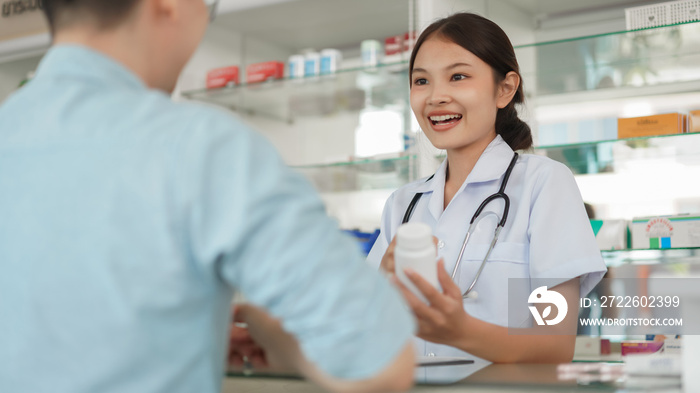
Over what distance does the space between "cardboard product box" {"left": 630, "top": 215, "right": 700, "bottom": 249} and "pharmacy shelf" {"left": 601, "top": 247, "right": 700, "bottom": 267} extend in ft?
0.07

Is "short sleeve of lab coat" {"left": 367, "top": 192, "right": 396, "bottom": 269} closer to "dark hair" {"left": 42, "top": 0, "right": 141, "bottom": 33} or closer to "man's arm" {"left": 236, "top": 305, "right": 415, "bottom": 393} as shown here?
"man's arm" {"left": 236, "top": 305, "right": 415, "bottom": 393}

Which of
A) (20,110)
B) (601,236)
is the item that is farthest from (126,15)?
(601,236)

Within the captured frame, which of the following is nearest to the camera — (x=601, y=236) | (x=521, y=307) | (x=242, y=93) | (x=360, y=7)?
(x=521, y=307)

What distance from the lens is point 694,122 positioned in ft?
7.08

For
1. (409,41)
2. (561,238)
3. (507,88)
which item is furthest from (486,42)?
(409,41)

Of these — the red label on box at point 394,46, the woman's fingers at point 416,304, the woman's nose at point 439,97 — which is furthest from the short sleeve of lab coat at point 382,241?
the red label on box at point 394,46

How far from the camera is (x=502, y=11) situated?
2.48 metres

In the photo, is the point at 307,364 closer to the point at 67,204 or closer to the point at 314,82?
the point at 67,204

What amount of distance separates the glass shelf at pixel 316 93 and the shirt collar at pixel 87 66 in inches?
78.9

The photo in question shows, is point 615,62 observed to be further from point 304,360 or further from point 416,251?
point 304,360

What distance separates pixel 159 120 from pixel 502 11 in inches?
85.3

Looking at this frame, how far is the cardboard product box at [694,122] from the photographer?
7.05 feet

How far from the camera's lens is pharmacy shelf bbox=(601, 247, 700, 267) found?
2.17 meters

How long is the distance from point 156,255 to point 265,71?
242 cm
